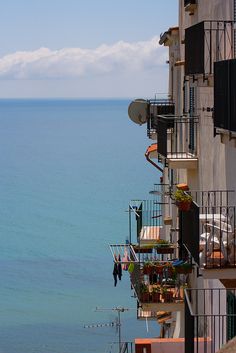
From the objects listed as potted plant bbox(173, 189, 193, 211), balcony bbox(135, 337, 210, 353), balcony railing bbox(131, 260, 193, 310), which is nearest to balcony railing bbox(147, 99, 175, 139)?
balcony railing bbox(131, 260, 193, 310)

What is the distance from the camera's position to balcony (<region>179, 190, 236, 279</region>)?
14219 mm

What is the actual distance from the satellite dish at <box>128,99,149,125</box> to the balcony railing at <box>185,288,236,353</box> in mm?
7625

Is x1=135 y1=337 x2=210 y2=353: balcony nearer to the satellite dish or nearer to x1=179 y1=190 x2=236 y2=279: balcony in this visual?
x1=179 y1=190 x2=236 y2=279: balcony

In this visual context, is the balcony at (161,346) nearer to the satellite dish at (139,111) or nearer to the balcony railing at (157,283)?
the balcony railing at (157,283)

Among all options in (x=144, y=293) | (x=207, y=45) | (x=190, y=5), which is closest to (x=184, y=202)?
(x=207, y=45)

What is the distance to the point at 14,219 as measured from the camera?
3270 inches

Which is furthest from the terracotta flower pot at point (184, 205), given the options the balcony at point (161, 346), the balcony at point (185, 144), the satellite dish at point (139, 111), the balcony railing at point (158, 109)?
the satellite dish at point (139, 111)

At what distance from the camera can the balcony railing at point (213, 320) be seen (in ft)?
45.8

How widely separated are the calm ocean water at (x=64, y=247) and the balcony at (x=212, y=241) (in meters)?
26.2

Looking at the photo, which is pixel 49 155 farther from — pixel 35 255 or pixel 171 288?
pixel 171 288

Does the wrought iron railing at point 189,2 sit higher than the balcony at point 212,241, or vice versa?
the wrought iron railing at point 189,2

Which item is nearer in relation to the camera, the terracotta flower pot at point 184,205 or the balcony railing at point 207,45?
the terracotta flower pot at point 184,205

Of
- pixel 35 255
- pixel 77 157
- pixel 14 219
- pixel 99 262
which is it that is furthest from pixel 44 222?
pixel 77 157

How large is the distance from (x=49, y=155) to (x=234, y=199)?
425 feet
